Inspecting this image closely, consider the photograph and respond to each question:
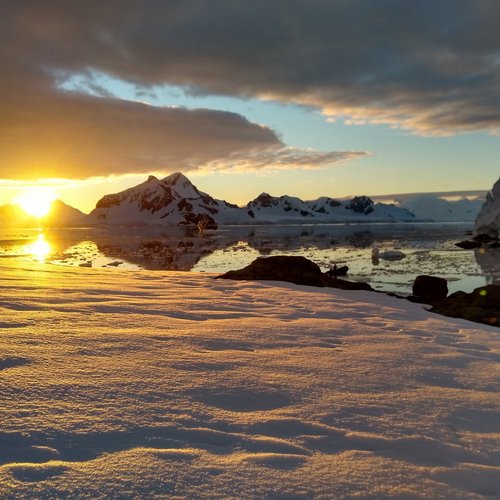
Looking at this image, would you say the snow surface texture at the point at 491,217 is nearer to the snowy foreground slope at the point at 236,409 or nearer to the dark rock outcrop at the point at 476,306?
the dark rock outcrop at the point at 476,306

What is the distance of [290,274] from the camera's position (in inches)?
464

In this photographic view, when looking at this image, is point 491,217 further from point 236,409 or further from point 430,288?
point 236,409

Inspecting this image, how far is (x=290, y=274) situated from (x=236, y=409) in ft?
30.0

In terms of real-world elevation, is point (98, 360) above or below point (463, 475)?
above

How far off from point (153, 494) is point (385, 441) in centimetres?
136

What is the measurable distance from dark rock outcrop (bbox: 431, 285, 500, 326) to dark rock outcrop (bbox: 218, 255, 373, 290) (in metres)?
2.19

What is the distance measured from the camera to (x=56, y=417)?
239cm

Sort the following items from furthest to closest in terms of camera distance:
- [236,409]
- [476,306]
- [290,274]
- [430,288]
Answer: [430,288], [290,274], [476,306], [236,409]

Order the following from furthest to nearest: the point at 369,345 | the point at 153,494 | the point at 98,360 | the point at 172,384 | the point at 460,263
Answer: the point at 460,263 → the point at 369,345 → the point at 98,360 → the point at 172,384 → the point at 153,494

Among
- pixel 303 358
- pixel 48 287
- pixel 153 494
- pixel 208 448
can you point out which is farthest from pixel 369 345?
pixel 48 287

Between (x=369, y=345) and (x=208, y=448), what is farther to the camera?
(x=369, y=345)

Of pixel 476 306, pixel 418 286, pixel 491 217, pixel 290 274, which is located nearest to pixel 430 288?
pixel 418 286

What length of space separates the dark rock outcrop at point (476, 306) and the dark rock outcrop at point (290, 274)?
219cm

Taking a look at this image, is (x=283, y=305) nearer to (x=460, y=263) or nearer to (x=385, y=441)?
(x=385, y=441)
